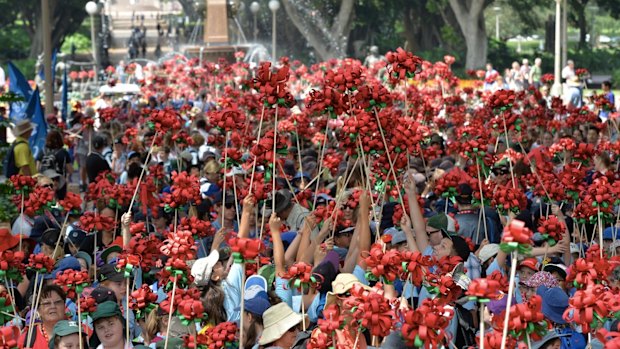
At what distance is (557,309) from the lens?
7789mm

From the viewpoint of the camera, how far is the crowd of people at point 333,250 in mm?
6652

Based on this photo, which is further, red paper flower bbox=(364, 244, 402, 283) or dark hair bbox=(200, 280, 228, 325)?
dark hair bbox=(200, 280, 228, 325)

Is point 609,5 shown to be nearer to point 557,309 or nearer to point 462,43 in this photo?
point 462,43

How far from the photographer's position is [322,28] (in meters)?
55.2

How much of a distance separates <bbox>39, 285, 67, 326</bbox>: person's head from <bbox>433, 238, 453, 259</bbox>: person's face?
250 centimetres

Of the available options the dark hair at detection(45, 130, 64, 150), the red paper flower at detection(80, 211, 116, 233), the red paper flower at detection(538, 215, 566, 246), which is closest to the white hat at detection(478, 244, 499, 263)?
the red paper flower at detection(538, 215, 566, 246)

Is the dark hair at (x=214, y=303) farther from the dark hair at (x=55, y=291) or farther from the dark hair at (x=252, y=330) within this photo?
the dark hair at (x=55, y=291)

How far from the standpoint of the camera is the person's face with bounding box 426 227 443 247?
9544mm

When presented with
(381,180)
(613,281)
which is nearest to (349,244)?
(381,180)

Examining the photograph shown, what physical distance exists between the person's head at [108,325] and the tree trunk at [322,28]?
47.0 metres

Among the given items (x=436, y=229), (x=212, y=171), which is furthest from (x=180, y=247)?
(x=212, y=171)

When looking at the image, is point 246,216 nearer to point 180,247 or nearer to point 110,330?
point 180,247

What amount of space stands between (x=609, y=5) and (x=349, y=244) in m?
46.9

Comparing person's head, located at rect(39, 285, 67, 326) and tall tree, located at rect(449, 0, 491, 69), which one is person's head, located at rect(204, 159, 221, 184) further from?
tall tree, located at rect(449, 0, 491, 69)
